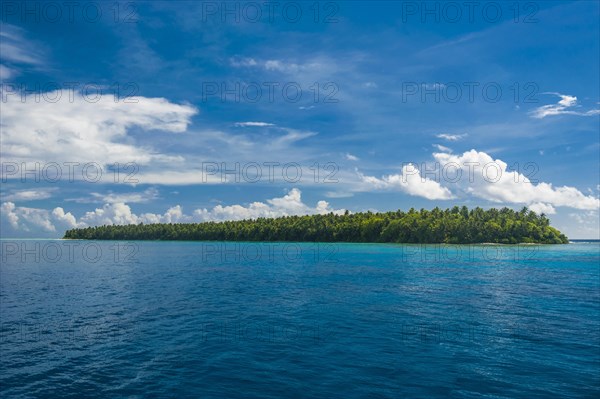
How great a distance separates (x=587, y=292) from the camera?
2591 inches

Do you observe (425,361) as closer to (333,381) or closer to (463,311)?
(333,381)

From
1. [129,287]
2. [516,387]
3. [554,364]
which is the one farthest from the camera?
[129,287]

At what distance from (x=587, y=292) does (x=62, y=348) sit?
76.1 m

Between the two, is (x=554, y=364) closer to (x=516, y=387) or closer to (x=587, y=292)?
(x=516, y=387)

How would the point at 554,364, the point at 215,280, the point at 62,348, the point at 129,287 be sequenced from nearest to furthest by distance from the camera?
the point at 554,364 < the point at 62,348 < the point at 129,287 < the point at 215,280

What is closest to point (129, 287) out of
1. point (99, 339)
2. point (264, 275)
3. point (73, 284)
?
point (73, 284)

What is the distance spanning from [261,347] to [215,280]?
167 ft

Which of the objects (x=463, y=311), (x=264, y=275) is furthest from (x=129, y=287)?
(x=463, y=311)

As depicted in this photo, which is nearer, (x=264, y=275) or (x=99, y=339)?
(x=99, y=339)

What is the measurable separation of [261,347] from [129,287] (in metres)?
47.4

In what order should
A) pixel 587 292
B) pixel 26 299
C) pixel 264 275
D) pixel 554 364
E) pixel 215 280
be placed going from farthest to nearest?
pixel 264 275 < pixel 215 280 < pixel 587 292 < pixel 26 299 < pixel 554 364

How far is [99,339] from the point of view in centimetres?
3603

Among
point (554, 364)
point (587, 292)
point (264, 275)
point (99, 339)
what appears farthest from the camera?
point (264, 275)

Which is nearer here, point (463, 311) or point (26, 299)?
point (463, 311)
